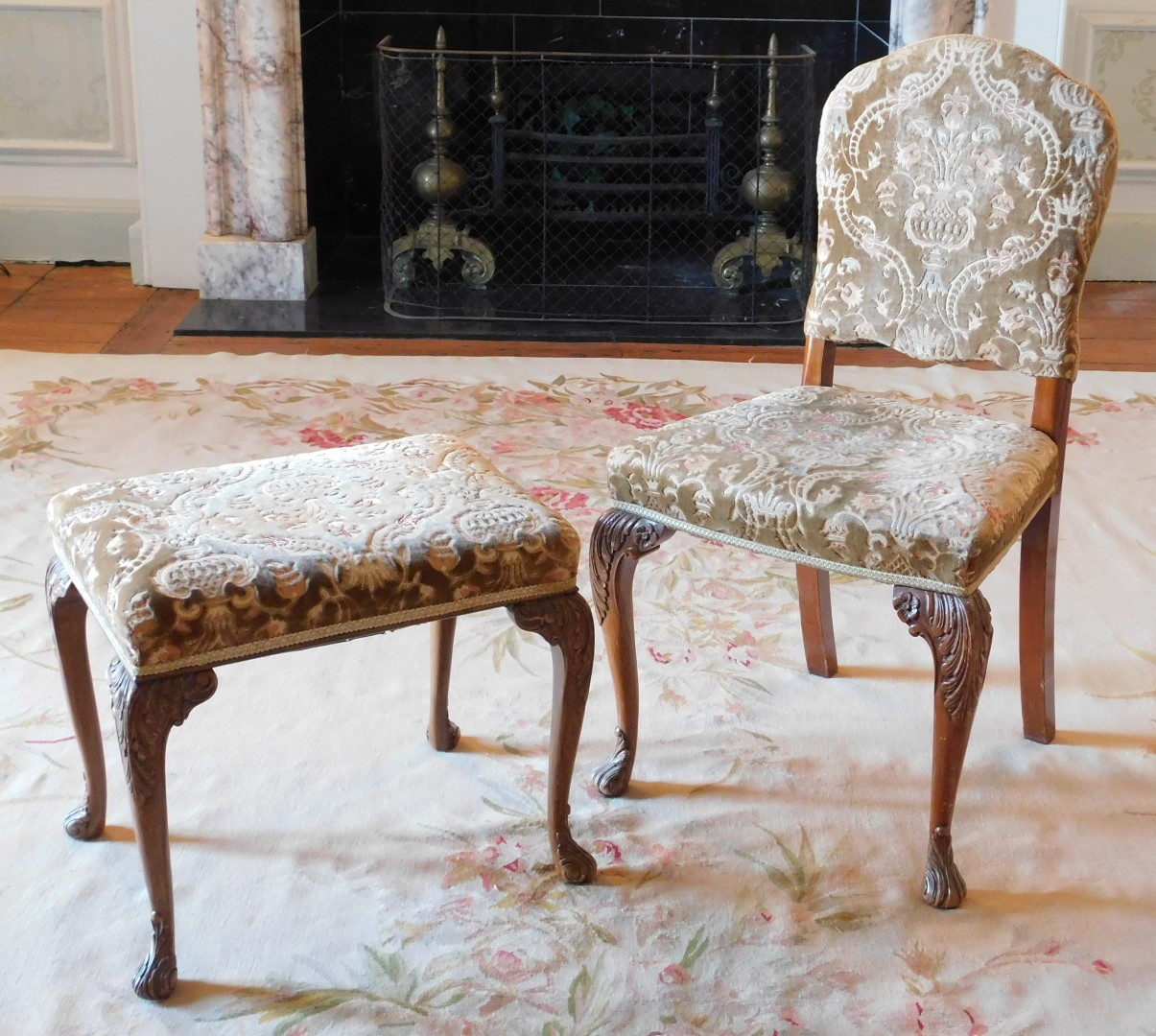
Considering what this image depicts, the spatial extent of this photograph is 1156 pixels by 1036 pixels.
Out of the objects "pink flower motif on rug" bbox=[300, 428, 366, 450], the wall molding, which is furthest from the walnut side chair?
the wall molding

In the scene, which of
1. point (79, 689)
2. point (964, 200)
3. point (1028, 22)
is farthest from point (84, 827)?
point (1028, 22)

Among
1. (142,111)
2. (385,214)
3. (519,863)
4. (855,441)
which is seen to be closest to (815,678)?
(855,441)

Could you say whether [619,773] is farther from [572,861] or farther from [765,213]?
[765,213]

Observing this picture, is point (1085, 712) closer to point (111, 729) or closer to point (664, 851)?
point (664, 851)

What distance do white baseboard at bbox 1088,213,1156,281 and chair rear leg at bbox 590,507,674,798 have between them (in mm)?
2918

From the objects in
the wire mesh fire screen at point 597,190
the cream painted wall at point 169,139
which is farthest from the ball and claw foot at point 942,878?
the cream painted wall at point 169,139

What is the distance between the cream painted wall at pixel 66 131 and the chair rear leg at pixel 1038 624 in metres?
3.16

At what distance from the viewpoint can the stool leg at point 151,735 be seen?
4.13 feet

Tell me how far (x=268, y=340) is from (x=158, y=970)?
7.62 ft

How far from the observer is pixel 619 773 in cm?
169

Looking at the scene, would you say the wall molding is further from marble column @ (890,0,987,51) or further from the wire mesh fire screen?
marble column @ (890,0,987,51)

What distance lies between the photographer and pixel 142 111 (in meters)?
3.72

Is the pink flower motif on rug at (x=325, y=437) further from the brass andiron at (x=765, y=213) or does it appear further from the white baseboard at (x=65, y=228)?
the white baseboard at (x=65, y=228)

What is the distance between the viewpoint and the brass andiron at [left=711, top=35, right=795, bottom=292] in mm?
3643
